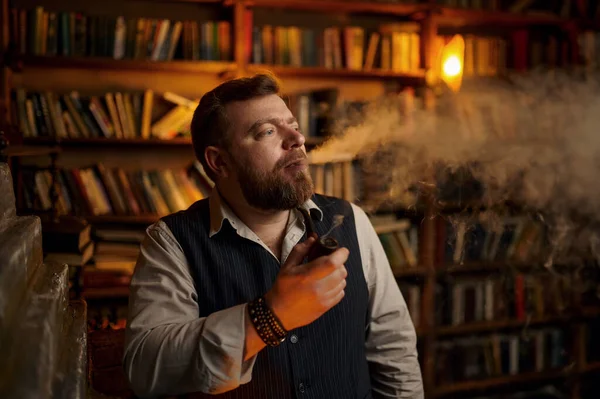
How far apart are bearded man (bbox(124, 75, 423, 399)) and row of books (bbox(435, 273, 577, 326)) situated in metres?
1.71

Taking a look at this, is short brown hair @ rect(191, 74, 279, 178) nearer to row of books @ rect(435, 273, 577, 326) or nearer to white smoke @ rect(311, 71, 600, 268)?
white smoke @ rect(311, 71, 600, 268)

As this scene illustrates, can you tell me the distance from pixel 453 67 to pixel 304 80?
2.88ft

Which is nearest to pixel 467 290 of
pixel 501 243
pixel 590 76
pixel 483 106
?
pixel 501 243

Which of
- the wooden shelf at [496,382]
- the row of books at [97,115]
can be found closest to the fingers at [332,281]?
the row of books at [97,115]

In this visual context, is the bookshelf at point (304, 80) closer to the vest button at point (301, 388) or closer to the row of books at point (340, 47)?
the row of books at point (340, 47)

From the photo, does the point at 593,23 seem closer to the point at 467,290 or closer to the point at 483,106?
the point at 483,106

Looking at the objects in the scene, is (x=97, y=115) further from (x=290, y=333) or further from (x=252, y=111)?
(x=290, y=333)

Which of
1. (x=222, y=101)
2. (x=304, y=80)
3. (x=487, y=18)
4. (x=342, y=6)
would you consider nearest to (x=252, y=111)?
(x=222, y=101)

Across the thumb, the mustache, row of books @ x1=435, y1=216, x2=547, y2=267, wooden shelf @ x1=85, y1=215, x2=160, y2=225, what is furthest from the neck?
row of books @ x1=435, y1=216, x2=547, y2=267

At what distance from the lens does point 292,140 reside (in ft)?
4.57

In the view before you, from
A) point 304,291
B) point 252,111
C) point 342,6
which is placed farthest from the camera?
point 342,6

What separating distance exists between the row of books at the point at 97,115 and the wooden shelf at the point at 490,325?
183 centimetres

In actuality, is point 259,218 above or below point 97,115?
below

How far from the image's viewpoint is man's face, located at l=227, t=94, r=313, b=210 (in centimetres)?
136
